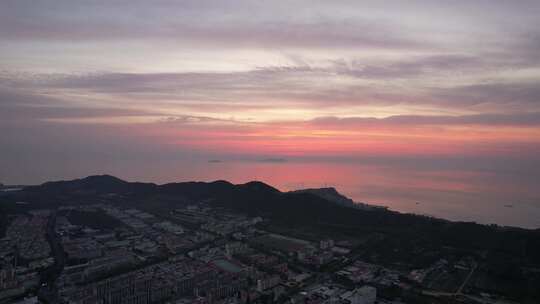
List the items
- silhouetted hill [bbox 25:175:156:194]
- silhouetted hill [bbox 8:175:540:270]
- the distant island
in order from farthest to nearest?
silhouetted hill [bbox 25:175:156:194] → silhouetted hill [bbox 8:175:540:270] → the distant island

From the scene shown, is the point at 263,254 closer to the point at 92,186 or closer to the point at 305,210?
the point at 305,210

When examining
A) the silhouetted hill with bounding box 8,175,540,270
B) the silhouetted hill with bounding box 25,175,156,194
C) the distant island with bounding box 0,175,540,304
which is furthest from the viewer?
the silhouetted hill with bounding box 25,175,156,194

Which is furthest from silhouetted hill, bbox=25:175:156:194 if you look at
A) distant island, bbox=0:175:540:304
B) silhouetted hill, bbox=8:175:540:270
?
distant island, bbox=0:175:540:304

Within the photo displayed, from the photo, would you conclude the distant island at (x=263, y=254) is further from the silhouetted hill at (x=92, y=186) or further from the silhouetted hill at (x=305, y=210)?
the silhouetted hill at (x=92, y=186)

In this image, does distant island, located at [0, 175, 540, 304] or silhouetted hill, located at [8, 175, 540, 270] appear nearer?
distant island, located at [0, 175, 540, 304]

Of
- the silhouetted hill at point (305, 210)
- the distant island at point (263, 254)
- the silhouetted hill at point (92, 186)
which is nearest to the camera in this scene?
the distant island at point (263, 254)

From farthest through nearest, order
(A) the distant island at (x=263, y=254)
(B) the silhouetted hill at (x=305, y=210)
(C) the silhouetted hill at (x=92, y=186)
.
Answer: (C) the silhouetted hill at (x=92, y=186)
(B) the silhouetted hill at (x=305, y=210)
(A) the distant island at (x=263, y=254)

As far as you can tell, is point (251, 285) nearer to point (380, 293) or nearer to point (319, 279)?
point (319, 279)

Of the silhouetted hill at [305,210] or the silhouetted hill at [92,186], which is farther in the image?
the silhouetted hill at [92,186]

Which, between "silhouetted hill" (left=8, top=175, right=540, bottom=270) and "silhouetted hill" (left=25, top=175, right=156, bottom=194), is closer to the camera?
"silhouetted hill" (left=8, top=175, right=540, bottom=270)

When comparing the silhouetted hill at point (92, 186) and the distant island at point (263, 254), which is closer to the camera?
the distant island at point (263, 254)

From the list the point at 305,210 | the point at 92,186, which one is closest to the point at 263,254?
the point at 305,210

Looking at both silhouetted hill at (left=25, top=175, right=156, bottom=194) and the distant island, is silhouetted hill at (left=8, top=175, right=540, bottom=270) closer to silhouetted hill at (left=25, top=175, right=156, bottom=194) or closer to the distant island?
silhouetted hill at (left=25, top=175, right=156, bottom=194)

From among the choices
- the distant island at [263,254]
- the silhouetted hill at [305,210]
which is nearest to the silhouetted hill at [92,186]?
the silhouetted hill at [305,210]
